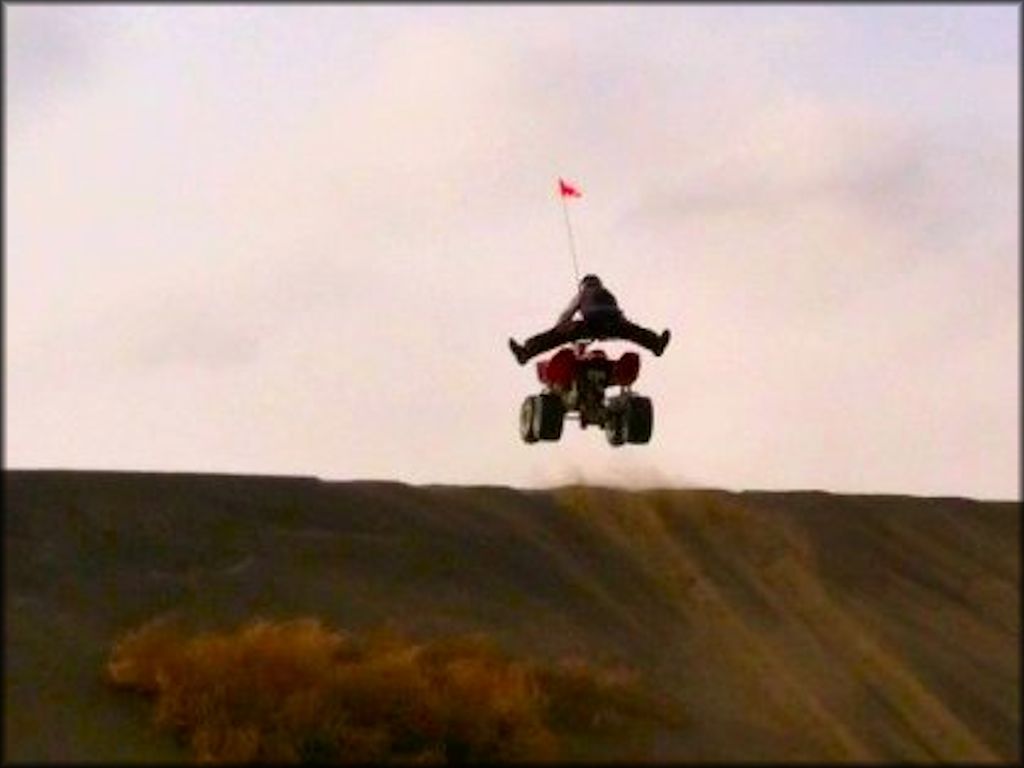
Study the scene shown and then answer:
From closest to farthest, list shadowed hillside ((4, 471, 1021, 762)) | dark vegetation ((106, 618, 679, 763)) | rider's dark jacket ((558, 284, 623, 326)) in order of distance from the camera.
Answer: dark vegetation ((106, 618, 679, 763)) < shadowed hillside ((4, 471, 1021, 762)) < rider's dark jacket ((558, 284, 623, 326))

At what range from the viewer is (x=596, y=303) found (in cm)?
1956

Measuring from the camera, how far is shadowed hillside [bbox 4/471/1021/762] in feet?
48.9

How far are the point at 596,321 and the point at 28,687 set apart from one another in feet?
25.4

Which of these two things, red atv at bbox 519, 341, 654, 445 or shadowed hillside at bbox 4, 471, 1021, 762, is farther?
red atv at bbox 519, 341, 654, 445

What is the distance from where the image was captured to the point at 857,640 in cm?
1805

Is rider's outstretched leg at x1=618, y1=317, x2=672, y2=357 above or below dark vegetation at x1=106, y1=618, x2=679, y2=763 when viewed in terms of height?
above

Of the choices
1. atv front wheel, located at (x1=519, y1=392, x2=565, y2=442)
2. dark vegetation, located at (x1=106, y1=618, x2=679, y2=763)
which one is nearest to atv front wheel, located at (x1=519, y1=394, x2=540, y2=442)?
atv front wheel, located at (x1=519, y1=392, x2=565, y2=442)

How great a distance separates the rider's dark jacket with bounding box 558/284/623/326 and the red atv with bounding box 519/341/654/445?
0.71 metres

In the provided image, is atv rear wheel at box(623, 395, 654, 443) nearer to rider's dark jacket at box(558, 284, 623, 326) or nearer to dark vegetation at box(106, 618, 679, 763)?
rider's dark jacket at box(558, 284, 623, 326)

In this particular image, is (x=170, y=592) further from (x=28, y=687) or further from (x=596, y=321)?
(x=596, y=321)

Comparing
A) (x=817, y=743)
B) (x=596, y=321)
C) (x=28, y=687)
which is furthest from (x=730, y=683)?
(x=28, y=687)

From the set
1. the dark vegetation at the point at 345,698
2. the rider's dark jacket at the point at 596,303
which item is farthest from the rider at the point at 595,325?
the dark vegetation at the point at 345,698

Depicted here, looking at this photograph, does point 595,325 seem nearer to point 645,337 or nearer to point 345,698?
point 645,337

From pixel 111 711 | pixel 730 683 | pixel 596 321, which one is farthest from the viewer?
pixel 596 321
